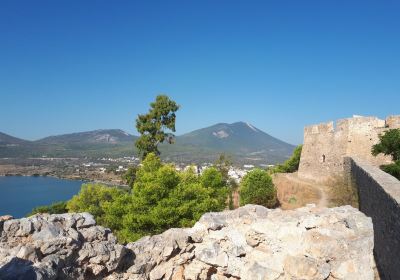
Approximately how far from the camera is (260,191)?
23.5 metres

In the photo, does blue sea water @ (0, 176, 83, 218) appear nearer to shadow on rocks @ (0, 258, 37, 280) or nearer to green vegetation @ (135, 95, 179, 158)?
green vegetation @ (135, 95, 179, 158)

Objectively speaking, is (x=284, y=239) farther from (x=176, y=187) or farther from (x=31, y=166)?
(x=31, y=166)

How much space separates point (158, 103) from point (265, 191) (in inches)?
373

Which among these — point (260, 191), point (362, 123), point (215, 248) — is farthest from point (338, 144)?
point (215, 248)

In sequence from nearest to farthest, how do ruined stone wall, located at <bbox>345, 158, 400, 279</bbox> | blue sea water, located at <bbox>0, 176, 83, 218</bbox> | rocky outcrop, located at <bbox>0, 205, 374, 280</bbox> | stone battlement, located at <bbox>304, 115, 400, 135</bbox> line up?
rocky outcrop, located at <bbox>0, 205, 374, 280</bbox> < ruined stone wall, located at <bbox>345, 158, 400, 279</bbox> < stone battlement, located at <bbox>304, 115, 400, 135</bbox> < blue sea water, located at <bbox>0, 176, 83, 218</bbox>

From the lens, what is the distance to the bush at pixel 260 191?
23.6 meters

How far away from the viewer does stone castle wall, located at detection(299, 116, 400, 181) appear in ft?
68.7

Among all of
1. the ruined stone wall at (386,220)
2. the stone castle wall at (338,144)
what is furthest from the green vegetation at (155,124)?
the ruined stone wall at (386,220)

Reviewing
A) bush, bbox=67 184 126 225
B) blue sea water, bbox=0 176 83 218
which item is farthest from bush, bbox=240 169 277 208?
blue sea water, bbox=0 176 83 218

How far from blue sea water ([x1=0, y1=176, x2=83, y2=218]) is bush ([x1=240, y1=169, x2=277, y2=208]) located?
63983 millimetres

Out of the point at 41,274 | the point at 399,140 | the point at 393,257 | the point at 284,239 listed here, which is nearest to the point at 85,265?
the point at 41,274

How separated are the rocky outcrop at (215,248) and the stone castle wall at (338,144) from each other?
14.7m

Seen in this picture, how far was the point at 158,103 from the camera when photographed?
1048 inches

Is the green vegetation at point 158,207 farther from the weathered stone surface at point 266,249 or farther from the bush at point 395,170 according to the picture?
the weathered stone surface at point 266,249
